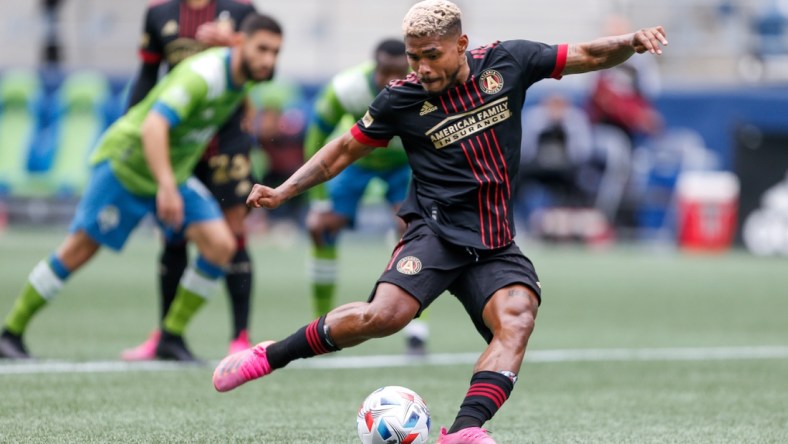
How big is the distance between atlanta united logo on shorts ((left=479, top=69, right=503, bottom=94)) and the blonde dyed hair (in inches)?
10.2

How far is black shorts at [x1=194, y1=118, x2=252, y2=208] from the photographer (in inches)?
329

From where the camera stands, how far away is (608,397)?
690 cm

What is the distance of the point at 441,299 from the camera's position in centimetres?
1318

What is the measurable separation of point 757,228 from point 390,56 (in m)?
13.1

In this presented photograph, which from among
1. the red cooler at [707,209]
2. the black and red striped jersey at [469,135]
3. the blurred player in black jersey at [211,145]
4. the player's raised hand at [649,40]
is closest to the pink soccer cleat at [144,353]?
the blurred player in black jersey at [211,145]

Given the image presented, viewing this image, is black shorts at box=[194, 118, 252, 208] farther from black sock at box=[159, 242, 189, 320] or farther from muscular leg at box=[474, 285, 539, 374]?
muscular leg at box=[474, 285, 539, 374]

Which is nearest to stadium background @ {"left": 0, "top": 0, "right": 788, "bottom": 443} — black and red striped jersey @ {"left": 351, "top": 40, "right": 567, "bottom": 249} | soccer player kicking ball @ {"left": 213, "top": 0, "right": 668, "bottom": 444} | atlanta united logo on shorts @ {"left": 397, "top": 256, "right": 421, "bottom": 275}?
soccer player kicking ball @ {"left": 213, "top": 0, "right": 668, "bottom": 444}

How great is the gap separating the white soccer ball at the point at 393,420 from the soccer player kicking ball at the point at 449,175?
286mm

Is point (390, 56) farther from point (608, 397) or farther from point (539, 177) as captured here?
point (539, 177)

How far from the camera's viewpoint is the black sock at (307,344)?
5320 millimetres

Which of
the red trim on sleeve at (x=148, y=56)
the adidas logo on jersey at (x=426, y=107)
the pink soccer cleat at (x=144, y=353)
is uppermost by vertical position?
the adidas logo on jersey at (x=426, y=107)

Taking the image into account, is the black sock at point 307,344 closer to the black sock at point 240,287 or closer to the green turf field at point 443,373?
the green turf field at point 443,373

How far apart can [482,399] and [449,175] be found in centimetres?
98

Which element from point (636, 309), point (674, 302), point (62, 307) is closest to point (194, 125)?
point (62, 307)
